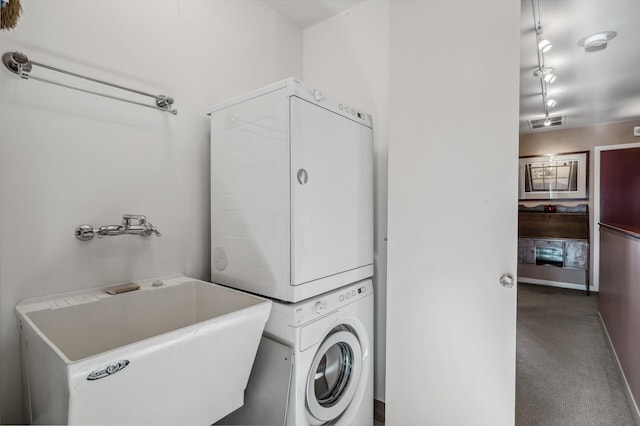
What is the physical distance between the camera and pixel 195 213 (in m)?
1.65

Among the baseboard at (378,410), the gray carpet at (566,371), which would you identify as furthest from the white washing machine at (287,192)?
the gray carpet at (566,371)

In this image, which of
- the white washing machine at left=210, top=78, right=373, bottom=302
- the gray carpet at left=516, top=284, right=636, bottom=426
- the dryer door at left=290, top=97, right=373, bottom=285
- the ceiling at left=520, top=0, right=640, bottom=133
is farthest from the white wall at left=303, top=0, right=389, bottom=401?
the gray carpet at left=516, top=284, right=636, bottom=426

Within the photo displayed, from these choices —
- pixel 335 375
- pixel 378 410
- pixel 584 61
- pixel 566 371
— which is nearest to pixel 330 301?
pixel 335 375

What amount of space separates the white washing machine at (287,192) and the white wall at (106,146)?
0.61ft

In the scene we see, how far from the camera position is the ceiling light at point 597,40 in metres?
2.21

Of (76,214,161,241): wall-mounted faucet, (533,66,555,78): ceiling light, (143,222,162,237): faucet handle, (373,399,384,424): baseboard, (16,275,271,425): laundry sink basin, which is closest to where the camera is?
(16,275,271,425): laundry sink basin

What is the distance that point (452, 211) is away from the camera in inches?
59.9

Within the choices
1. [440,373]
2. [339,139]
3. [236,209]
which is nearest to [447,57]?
[339,139]

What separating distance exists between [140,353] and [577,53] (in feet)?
11.5

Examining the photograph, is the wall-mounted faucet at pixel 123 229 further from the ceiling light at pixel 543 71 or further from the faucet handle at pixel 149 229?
the ceiling light at pixel 543 71

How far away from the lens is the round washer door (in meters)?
1.42

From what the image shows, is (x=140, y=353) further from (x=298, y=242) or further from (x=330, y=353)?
(x=330, y=353)

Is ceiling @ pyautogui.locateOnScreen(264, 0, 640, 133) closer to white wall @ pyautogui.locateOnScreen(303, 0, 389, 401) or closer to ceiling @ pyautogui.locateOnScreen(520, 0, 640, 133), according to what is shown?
ceiling @ pyautogui.locateOnScreen(520, 0, 640, 133)

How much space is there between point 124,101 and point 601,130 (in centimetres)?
610
